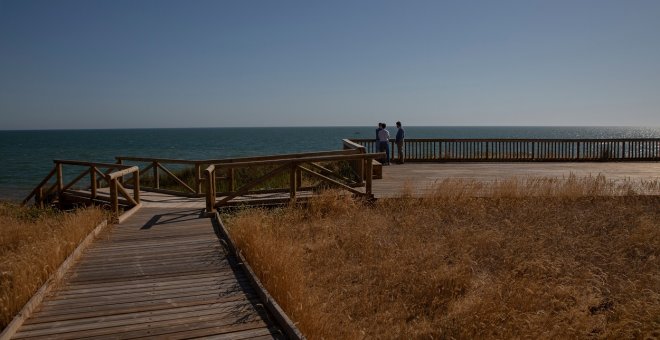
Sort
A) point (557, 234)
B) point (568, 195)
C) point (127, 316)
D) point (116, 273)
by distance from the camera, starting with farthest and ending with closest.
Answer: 1. point (568, 195)
2. point (557, 234)
3. point (116, 273)
4. point (127, 316)

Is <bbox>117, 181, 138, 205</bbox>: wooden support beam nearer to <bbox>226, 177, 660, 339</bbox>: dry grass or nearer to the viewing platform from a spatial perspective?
the viewing platform

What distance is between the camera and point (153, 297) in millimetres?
4930

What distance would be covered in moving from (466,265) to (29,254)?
574 centimetres

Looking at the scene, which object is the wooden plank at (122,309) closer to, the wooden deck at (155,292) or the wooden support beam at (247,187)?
the wooden deck at (155,292)

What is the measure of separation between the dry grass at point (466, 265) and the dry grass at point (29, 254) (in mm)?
2328

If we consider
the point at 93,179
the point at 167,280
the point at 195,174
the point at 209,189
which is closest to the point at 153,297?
the point at 167,280

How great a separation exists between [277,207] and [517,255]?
16.9ft

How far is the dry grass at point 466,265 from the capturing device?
4980 millimetres

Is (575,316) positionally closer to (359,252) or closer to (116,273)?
(359,252)

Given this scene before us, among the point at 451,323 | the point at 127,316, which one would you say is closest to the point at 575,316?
the point at 451,323

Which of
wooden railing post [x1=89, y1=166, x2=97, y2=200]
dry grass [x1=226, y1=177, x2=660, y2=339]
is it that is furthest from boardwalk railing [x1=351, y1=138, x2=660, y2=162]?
wooden railing post [x1=89, y1=166, x2=97, y2=200]

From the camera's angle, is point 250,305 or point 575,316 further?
point 575,316

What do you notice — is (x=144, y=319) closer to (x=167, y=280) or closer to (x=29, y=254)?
(x=167, y=280)

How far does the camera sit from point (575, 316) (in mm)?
5121
